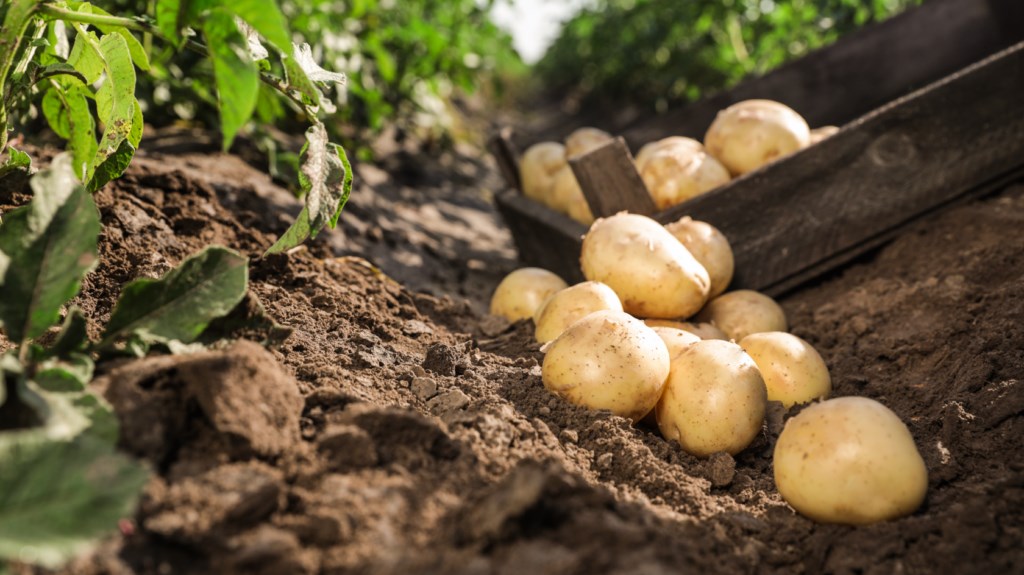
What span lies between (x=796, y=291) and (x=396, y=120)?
349cm

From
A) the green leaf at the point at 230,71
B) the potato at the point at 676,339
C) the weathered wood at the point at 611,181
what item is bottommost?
the potato at the point at 676,339

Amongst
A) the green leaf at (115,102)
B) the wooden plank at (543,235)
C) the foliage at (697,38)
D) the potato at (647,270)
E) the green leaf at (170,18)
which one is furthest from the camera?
the foliage at (697,38)

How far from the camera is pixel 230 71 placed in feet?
5.04

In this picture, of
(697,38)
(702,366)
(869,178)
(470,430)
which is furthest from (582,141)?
(697,38)

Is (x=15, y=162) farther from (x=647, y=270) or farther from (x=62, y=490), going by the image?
(x=647, y=270)

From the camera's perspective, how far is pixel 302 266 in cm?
266

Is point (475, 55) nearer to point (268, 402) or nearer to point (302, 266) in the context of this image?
point (302, 266)

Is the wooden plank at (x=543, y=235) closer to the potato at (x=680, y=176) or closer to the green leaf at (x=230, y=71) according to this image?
the potato at (x=680, y=176)

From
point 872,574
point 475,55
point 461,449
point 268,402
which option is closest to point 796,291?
point 872,574

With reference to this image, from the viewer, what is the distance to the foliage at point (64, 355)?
1155 mm

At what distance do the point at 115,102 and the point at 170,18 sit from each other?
0.50 meters

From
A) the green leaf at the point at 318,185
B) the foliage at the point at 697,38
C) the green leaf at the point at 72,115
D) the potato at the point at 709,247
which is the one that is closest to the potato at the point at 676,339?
the potato at the point at 709,247

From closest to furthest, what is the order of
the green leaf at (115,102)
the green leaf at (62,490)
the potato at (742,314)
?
the green leaf at (62,490)
the green leaf at (115,102)
the potato at (742,314)

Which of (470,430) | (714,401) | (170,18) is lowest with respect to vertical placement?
(714,401)
